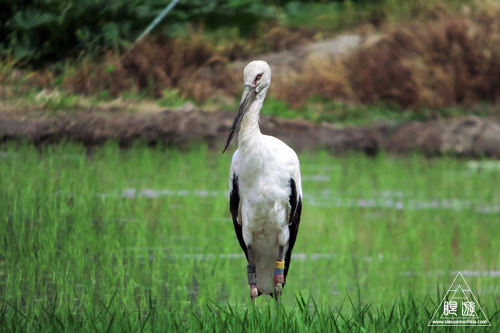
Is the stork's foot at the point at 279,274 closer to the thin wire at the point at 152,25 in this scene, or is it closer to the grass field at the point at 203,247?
the grass field at the point at 203,247

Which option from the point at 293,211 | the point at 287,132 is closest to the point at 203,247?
the point at 293,211

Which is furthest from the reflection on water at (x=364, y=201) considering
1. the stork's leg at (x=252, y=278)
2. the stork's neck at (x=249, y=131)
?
the stork's neck at (x=249, y=131)

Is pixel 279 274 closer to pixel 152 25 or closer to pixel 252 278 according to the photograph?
pixel 252 278

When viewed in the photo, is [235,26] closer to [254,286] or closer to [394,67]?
[394,67]

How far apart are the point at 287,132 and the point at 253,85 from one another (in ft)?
25.7

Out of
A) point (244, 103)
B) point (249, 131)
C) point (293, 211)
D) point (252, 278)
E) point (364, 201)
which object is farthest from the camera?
point (364, 201)

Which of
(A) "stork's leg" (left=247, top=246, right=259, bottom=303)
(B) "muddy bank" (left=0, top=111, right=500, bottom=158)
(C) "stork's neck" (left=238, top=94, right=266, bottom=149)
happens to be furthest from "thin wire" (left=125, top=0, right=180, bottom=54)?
(C) "stork's neck" (left=238, top=94, right=266, bottom=149)

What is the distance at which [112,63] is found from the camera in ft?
46.2

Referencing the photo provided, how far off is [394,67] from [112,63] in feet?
15.3

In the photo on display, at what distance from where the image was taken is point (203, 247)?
650cm

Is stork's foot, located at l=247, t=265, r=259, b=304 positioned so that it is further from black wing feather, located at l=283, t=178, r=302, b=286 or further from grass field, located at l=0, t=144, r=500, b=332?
black wing feather, located at l=283, t=178, r=302, b=286

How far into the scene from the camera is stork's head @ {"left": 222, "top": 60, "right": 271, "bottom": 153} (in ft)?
14.9

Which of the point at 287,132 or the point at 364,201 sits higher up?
the point at 364,201


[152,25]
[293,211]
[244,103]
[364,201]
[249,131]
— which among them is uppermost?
[244,103]
